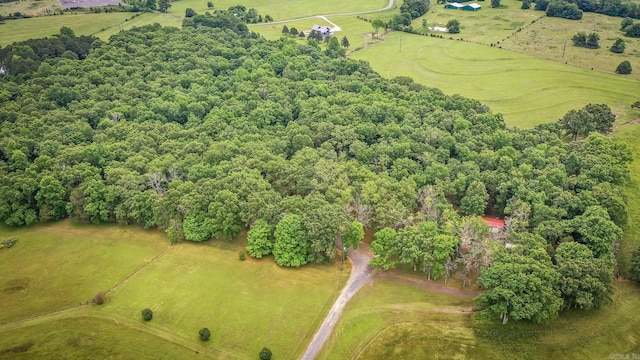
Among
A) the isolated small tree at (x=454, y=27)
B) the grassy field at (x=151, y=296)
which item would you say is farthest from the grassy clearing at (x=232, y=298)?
the isolated small tree at (x=454, y=27)

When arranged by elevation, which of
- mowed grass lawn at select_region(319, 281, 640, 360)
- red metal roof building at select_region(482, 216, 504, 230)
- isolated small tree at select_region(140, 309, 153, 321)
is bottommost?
mowed grass lawn at select_region(319, 281, 640, 360)

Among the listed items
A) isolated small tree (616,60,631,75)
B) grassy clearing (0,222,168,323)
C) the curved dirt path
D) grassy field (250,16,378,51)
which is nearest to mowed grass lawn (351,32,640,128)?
isolated small tree (616,60,631,75)

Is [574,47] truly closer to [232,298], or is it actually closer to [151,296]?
[232,298]

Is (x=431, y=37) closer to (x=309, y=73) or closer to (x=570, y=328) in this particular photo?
(x=309, y=73)

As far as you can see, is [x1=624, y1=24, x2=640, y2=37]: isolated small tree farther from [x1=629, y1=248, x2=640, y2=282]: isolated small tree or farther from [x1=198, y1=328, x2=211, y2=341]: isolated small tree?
[x1=198, y1=328, x2=211, y2=341]: isolated small tree

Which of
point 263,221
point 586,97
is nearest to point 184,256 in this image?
point 263,221

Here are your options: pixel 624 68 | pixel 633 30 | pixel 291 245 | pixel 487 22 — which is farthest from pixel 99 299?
pixel 633 30
